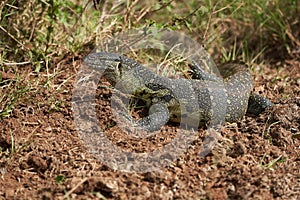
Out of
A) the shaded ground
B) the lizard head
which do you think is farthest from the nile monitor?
the shaded ground

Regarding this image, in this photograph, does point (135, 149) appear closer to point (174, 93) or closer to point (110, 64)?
point (174, 93)

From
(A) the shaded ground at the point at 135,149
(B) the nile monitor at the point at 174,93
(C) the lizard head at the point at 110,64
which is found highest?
(C) the lizard head at the point at 110,64

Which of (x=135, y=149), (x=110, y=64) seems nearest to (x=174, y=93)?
(x=110, y=64)

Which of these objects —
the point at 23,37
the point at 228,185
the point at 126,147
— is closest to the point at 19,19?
the point at 23,37

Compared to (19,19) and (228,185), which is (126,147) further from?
(19,19)

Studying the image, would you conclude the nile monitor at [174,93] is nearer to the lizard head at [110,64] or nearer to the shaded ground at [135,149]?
the lizard head at [110,64]

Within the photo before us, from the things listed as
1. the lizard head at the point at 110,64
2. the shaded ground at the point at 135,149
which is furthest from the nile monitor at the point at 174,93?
the shaded ground at the point at 135,149

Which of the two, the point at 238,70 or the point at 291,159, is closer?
the point at 291,159
